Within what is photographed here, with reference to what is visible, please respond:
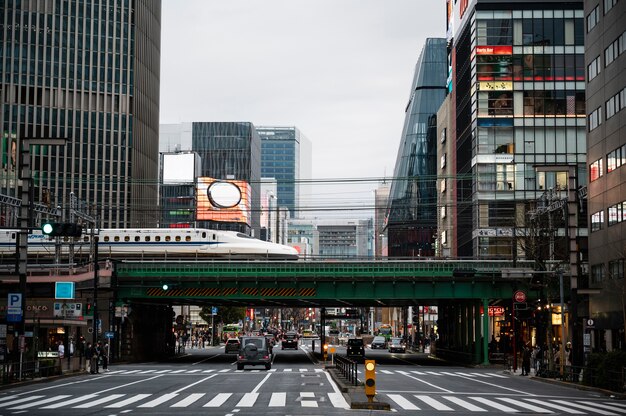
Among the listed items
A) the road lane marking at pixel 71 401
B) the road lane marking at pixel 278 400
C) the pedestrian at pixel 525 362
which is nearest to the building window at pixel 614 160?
the pedestrian at pixel 525 362

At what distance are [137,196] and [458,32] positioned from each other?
63.1 m

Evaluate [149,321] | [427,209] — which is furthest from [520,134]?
[427,209]

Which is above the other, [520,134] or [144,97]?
[144,97]

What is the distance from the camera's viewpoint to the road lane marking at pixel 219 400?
28.7 m

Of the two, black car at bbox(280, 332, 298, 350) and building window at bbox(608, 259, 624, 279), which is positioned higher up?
building window at bbox(608, 259, 624, 279)

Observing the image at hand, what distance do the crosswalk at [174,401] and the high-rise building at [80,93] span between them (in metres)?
107

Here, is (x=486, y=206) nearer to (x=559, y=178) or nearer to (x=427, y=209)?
(x=559, y=178)

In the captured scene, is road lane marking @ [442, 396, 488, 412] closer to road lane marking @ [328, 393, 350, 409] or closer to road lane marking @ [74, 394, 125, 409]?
road lane marking @ [328, 393, 350, 409]

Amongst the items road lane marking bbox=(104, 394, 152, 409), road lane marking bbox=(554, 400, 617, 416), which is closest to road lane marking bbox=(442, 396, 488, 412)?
road lane marking bbox=(554, 400, 617, 416)

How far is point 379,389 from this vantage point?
36.9 meters

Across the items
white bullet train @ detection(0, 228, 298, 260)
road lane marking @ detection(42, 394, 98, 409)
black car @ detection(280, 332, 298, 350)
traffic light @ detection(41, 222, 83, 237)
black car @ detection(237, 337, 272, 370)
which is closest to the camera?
road lane marking @ detection(42, 394, 98, 409)

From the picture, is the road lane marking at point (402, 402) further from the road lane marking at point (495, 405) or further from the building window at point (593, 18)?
the building window at point (593, 18)

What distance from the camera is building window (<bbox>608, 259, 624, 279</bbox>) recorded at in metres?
56.5

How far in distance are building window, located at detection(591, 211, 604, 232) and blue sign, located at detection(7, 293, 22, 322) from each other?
38.7 metres
